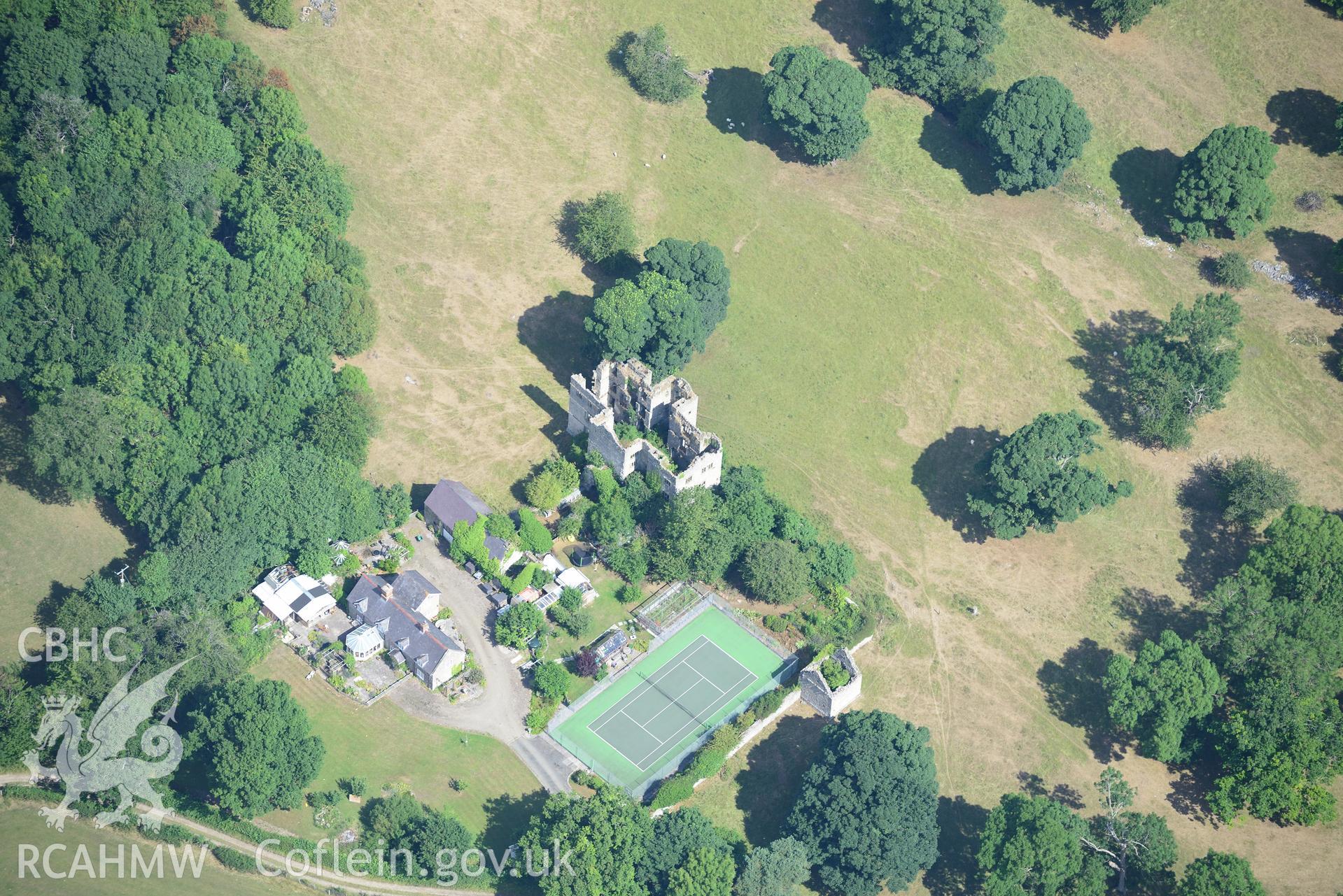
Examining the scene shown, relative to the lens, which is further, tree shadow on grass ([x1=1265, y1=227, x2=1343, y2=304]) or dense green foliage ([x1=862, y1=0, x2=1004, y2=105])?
dense green foliage ([x1=862, y1=0, x2=1004, y2=105])

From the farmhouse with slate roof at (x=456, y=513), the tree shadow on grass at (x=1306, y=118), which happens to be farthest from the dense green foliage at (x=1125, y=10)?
the farmhouse with slate roof at (x=456, y=513)

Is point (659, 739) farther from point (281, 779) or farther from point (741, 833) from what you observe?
point (281, 779)

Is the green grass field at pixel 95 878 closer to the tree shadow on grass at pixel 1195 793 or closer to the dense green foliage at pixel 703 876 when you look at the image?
the dense green foliage at pixel 703 876

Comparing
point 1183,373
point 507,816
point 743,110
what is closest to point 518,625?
point 507,816

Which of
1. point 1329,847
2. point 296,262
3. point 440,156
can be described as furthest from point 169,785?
point 1329,847

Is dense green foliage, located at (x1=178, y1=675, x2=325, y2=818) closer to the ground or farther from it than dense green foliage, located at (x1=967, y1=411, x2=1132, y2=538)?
closer to the ground

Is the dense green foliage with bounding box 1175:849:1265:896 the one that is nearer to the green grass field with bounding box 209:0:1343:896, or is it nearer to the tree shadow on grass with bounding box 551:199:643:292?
the green grass field with bounding box 209:0:1343:896

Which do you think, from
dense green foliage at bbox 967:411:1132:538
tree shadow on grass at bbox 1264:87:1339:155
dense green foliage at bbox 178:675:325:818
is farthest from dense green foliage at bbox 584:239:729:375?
tree shadow on grass at bbox 1264:87:1339:155

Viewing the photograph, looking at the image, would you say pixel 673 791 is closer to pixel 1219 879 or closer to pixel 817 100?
pixel 1219 879
